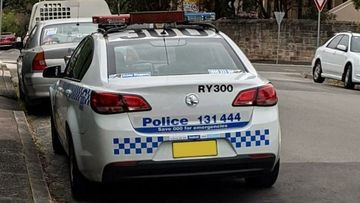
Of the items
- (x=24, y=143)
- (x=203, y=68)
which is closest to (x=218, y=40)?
(x=203, y=68)

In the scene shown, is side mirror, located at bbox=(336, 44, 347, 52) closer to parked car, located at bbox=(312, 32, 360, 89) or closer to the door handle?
parked car, located at bbox=(312, 32, 360, 89)

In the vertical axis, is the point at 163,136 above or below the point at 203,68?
below

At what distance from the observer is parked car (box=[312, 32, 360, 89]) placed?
18.6 meters

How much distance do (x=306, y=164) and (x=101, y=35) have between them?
2.80 meters

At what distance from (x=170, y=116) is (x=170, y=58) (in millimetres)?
783

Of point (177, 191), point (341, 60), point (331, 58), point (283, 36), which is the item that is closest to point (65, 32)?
point (177, 191)

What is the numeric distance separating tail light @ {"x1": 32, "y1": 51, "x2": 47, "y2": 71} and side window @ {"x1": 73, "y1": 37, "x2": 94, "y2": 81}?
4114 mm

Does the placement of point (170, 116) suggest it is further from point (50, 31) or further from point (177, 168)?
point (50, 31)

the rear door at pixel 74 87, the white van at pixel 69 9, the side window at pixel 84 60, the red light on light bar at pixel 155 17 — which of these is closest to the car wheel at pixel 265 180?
the red light on light bar at pixel 155 17

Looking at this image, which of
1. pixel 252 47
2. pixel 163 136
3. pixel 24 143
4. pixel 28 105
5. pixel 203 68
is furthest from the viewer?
pixel 252 47

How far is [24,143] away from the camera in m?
8.80

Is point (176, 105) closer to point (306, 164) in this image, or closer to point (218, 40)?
point (218, 40)

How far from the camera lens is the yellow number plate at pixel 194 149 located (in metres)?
5.69

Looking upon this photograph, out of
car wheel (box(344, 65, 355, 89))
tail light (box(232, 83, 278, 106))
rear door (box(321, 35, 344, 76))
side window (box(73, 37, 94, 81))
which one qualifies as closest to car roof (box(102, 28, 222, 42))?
side window (box(73, 37, 94, 81))
